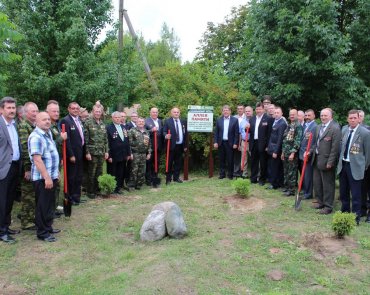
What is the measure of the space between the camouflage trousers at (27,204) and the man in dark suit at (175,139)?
4.14 meters

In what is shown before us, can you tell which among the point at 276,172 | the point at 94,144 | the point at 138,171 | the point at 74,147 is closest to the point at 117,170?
the point at 138,171

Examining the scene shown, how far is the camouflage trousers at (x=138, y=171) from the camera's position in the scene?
9570 millimetres

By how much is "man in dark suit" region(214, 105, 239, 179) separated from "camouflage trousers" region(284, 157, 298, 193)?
5.42 feet

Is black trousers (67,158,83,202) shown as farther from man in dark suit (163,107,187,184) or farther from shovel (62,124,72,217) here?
man in dark suit (163,107,187,184)

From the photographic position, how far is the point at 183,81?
12.9 m

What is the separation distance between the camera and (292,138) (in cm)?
Result: 876

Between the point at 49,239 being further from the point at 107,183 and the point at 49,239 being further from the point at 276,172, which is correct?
the point at 276,172

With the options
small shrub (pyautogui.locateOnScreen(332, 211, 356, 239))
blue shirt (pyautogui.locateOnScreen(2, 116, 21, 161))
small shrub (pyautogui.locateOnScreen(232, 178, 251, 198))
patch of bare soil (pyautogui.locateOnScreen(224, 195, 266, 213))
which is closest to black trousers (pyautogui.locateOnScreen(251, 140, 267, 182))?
patch of bare soil (pyautogui.locateOnScreen(224, 195, 266, 213))

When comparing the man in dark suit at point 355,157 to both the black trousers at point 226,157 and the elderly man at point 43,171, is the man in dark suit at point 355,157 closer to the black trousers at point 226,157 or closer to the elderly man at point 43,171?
the black trousers at point 226,157

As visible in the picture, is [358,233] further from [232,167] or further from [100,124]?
[100,124]

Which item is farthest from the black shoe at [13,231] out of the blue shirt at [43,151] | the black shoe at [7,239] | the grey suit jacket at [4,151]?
the blue shirt at [43,151]

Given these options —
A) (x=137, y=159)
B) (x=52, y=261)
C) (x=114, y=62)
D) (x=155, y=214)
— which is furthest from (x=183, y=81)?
(x=52, y=261)

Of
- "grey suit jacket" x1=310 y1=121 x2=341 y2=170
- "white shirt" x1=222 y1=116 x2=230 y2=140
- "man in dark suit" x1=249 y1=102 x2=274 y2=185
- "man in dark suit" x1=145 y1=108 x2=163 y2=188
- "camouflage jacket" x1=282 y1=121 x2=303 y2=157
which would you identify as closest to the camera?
"grey suit jacket" x1=310 y1=121 x2=341 y2=170

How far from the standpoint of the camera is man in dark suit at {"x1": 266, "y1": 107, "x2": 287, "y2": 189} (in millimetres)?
9086
